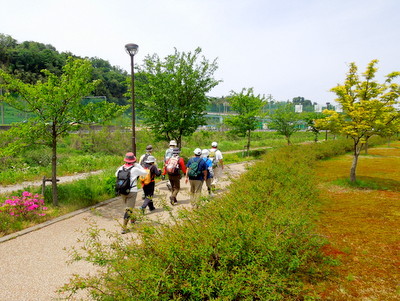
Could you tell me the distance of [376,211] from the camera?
8.25 metres

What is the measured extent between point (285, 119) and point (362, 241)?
66.4ft

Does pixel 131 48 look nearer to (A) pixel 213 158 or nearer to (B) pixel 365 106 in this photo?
(A) pixel 213 158

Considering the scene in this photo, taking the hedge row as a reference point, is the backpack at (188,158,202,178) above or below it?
above

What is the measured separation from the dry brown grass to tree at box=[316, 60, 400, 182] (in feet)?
8.78

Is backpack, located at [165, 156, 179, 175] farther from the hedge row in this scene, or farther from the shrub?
the shrub

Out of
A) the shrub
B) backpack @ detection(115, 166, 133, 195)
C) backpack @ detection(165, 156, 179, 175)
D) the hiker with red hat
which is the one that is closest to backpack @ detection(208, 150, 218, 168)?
backpack @ detection(165, 156, 179, 175)

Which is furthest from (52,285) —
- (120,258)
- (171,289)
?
(171,289)

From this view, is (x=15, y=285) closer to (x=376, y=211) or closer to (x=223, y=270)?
(x=223, y=270)

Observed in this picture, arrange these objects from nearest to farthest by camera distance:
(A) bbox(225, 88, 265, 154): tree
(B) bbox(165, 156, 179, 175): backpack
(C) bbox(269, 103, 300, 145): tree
Result: (B) bbox(165, 156, 179, 175): backpack → (A) bbox(225, 88, 265, 154): tree → (C) bbox(269, 103, 300, 145): tree

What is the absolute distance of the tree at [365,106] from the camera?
1065 centimetres

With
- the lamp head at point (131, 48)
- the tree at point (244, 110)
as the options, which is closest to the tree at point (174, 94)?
the lamp head at point (131, 48)

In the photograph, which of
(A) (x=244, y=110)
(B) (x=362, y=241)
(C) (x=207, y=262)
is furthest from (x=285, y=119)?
(C) (x=207, y=262)

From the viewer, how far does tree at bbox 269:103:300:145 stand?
82.0ft

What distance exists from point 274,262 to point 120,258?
185cm
